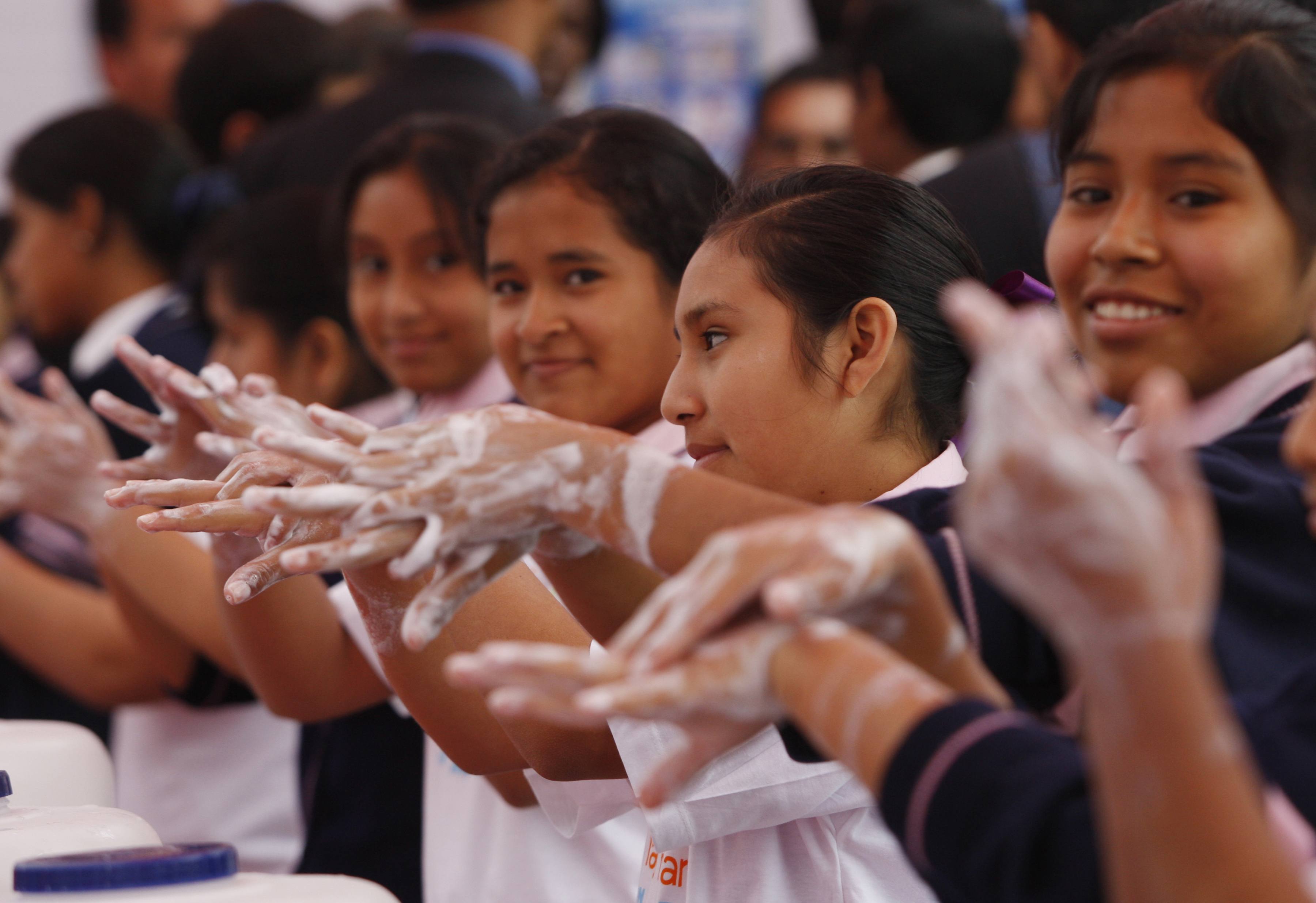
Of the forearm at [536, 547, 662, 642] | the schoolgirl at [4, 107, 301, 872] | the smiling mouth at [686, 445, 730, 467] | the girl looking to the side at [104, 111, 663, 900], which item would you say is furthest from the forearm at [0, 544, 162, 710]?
the forearm at [536, 547, 662, 642]

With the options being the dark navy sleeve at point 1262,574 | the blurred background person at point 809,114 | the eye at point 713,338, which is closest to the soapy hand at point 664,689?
the dark navy sleeve at point 1262,574

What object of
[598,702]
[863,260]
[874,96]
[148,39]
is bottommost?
[598,702]

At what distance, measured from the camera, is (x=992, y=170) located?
2010 mm

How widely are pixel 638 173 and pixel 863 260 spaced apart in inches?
19.6

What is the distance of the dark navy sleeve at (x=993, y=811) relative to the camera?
2.57 ft

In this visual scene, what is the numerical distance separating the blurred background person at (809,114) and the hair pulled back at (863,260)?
239cm

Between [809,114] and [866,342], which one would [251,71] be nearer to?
[809,114]

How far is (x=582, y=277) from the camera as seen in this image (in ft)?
5.61

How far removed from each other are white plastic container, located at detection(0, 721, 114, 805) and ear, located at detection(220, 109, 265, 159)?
237cm

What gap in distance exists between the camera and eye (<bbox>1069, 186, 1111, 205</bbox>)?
1443mm

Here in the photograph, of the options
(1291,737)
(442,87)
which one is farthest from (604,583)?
(442,87)

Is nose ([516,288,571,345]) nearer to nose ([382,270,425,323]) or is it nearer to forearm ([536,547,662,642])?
nose ([382,270,425,323])

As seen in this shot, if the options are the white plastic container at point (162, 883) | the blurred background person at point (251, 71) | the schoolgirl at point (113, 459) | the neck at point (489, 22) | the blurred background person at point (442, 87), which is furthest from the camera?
the blurred background person at point (251, 71)

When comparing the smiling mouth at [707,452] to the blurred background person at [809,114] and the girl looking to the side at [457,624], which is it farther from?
the blurred background person at [809,114]
